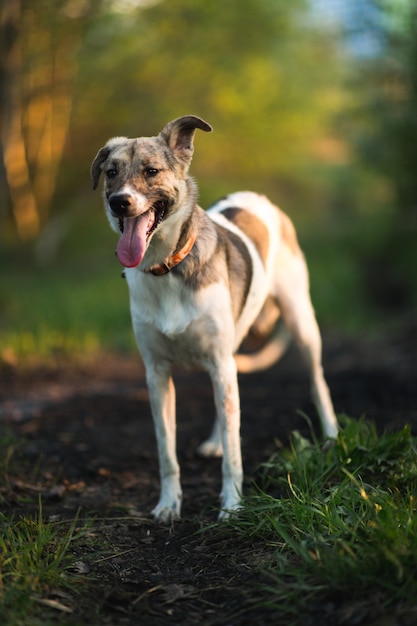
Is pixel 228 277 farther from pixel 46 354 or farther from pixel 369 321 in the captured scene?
pixel 369 321

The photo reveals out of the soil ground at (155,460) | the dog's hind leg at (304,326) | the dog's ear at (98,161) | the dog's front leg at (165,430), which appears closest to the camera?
the soil ground at (155,460)

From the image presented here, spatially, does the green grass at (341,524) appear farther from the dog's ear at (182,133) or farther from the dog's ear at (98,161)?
the dog's ear at (98,161)

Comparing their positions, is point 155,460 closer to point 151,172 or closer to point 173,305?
point 173,305

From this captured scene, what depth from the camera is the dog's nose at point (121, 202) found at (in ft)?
11.6

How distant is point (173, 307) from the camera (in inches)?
155

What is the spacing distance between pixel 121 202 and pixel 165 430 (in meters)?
1.35

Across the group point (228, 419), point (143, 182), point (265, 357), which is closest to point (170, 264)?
point (143, 182)

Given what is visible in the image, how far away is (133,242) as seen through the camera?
12.0ft

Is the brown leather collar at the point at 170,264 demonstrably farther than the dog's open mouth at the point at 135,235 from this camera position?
Yes

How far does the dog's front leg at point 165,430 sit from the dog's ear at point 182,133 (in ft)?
3.75

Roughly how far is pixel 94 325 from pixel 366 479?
6.41m

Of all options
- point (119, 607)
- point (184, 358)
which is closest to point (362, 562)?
point (119, 607)

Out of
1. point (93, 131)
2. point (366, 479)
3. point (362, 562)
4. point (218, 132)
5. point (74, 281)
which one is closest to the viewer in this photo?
point (362, 562)

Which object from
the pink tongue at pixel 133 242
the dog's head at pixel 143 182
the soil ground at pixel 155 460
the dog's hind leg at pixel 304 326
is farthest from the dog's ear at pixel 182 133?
the soil ground at pixel 155 460
